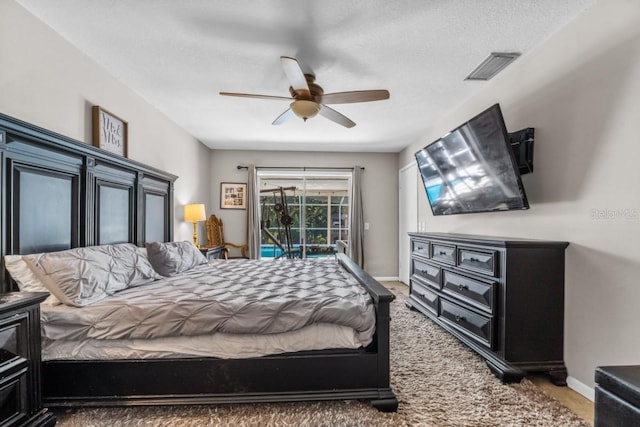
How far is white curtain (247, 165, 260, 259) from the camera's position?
218 inches

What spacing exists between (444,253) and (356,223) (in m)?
2.82

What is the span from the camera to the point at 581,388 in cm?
201

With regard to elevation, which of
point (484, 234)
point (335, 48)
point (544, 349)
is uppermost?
point (335, 48)

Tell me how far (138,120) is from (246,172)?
8.37 ft

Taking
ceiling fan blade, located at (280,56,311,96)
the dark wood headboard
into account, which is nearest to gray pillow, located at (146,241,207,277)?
the dark wood headboard

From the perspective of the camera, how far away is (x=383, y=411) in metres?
A: 1.82

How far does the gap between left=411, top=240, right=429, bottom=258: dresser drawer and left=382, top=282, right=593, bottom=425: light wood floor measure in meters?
1.42

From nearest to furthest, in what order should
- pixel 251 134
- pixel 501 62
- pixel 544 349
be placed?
1. pixel 544 349
2. pixel 501 62
3. pixel 251 134

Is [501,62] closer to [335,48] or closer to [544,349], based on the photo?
[335,48]

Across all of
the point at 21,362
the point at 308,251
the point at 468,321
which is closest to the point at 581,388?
the point at 468,321

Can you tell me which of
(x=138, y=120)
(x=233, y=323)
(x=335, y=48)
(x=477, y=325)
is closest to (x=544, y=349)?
(x=477, y=325)

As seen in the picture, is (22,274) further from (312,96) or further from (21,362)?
(312,96)

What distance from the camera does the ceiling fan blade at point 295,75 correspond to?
198 centimetres

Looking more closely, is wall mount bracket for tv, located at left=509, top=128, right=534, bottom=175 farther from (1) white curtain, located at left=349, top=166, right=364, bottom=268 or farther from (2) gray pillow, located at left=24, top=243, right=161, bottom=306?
(1) white curtain, located at left=349, top=166, right=364, bottom=268
